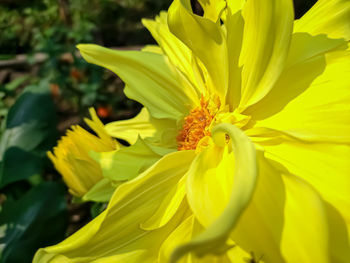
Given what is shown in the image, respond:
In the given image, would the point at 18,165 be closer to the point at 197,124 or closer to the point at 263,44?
the point at 197,124

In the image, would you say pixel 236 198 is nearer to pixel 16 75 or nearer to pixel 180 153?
pixel 180 153

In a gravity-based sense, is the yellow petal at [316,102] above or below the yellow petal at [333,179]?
above

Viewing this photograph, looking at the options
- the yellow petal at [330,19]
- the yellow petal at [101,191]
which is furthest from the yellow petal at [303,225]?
the yellow petal at [101,191]

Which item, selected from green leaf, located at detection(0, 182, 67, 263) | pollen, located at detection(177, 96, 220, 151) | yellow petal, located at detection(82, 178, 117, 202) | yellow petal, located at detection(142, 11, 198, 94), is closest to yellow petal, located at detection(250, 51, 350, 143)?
pollen, located at detection(177, 96, 220, 151)

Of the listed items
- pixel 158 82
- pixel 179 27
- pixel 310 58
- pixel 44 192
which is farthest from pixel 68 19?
pixel 310 58

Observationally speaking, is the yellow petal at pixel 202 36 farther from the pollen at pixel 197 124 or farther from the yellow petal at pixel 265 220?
the yellow petal at pixel 265 220

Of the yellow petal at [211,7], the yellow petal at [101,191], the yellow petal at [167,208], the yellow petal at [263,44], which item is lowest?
the yellow petal at [167,208]

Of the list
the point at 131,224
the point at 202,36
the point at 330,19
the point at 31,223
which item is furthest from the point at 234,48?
the point at 31,223
